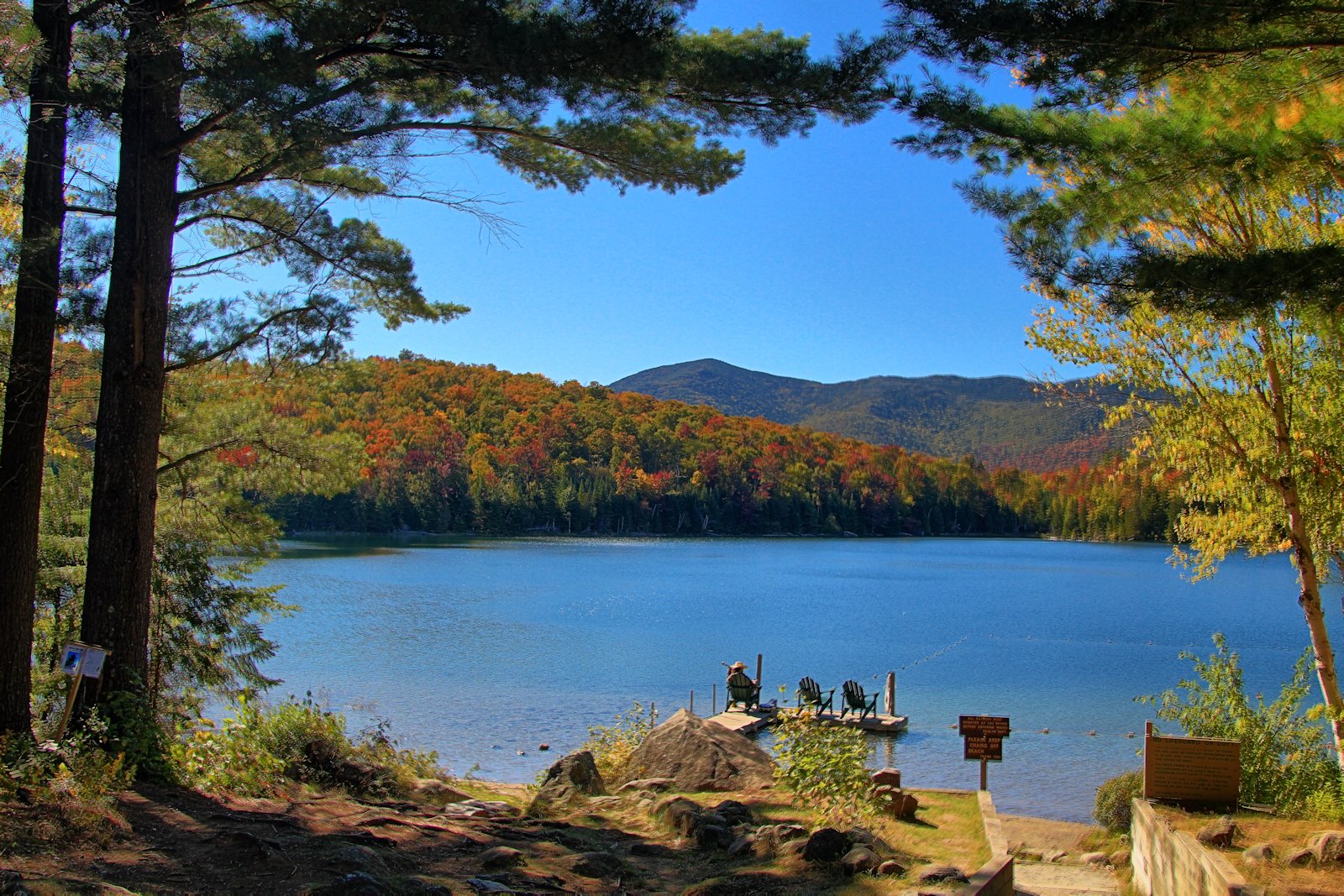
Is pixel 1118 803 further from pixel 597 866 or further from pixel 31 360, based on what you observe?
pixel 31 360

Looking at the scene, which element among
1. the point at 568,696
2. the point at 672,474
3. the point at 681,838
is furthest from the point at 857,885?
the point at 672,474

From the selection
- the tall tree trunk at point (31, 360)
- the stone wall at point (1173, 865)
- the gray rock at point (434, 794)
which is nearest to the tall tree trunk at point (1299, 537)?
the stone wall at point (1173, 865)

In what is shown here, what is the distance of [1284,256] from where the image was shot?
18.4ft

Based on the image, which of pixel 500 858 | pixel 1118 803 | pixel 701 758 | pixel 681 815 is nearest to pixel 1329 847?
pixel 681 815

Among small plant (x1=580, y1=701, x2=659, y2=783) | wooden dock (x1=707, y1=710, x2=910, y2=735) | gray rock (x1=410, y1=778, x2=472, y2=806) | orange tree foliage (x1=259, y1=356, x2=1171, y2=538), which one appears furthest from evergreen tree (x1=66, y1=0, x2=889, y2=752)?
orange tree foliage (x1=259, y1=356, x2=1171, y2=538)

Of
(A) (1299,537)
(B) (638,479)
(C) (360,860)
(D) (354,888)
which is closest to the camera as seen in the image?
(D) (354,888)

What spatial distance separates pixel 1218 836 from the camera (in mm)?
6848

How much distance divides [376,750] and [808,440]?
142 meters

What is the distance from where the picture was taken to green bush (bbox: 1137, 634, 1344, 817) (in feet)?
27.6

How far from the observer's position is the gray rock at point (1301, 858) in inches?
246

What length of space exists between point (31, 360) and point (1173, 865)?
8991 millimetres

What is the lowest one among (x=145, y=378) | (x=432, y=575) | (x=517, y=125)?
(x=432, y=575)

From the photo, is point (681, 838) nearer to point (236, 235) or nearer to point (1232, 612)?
point (236, 235)

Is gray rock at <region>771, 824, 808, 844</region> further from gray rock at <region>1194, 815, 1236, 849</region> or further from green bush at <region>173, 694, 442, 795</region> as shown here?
green bush at <region>173, 694, 442, 795</region>
